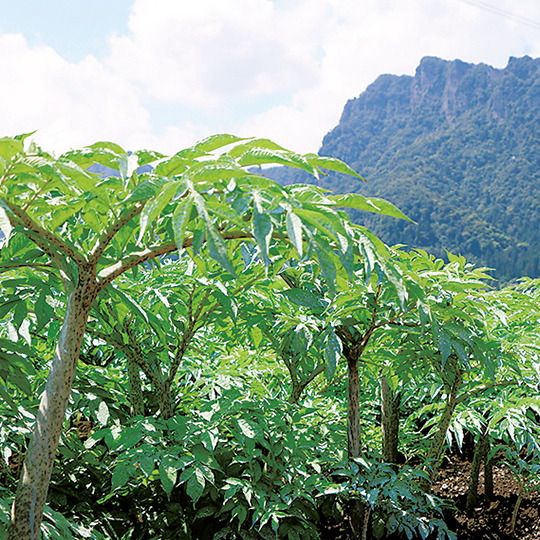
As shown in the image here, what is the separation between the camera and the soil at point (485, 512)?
3545mm

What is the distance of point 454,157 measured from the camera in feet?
313

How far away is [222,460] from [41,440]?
1.67m

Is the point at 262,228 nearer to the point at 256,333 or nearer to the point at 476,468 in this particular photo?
the point at 256,333

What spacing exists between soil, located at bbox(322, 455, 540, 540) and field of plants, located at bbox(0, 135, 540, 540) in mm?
56

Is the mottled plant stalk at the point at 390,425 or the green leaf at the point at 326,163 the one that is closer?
the green leaf at the point at 326,163

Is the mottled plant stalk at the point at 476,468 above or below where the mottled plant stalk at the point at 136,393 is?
below

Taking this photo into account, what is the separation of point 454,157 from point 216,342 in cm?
10329

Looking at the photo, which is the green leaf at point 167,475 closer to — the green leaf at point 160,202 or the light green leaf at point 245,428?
the light green leaf at point 245,428

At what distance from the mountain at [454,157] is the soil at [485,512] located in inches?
1670

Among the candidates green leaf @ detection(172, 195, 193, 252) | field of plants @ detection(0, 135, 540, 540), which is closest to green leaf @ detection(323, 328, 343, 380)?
field of plants @ detection(0, 135, 540, 540)

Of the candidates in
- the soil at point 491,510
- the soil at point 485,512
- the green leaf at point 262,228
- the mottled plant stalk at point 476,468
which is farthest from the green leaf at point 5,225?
the mottled plant stalk at point 476,468

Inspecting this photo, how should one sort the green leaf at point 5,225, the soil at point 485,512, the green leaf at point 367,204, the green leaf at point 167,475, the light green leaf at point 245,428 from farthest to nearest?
the soil at point 485,512 → the light green leaf at point 245,428 → the green leaf at point 167,475 → the green leaf at point 367,204 → the green leaf at point 5,225

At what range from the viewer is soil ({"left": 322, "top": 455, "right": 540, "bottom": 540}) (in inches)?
140

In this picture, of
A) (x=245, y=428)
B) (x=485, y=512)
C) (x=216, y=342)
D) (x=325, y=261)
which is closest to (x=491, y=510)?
(x=485, y=512)
